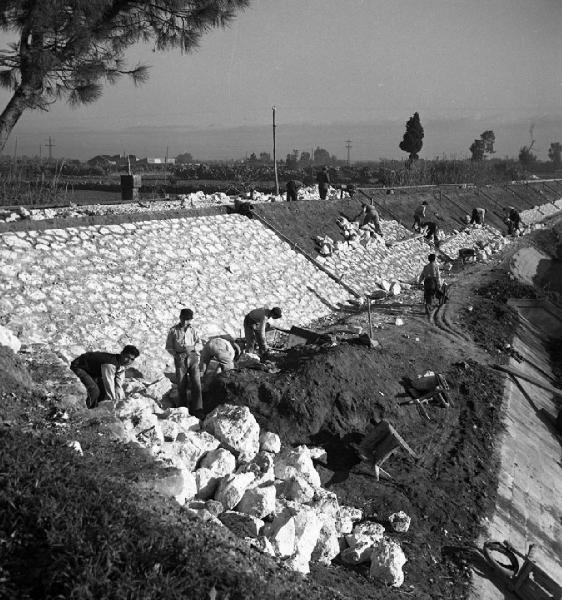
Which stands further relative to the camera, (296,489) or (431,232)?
(431,232)

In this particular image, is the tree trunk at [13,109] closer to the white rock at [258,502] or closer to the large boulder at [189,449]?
the large boulder at [189,449]

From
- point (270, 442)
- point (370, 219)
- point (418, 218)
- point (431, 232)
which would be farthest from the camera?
point (418, 218)

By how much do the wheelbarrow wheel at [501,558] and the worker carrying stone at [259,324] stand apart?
4.66 metres

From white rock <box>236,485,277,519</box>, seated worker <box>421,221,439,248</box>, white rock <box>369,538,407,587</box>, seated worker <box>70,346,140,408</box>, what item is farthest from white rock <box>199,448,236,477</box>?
seated worker <box>421,221,439,248</box>

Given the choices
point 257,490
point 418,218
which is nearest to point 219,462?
point 257,490

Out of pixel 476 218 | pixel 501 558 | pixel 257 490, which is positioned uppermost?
pixel 476 218

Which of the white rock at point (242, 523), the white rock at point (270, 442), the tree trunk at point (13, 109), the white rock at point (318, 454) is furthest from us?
the tree trunk at point (13, 109)

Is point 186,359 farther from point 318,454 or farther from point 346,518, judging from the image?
point 346,518

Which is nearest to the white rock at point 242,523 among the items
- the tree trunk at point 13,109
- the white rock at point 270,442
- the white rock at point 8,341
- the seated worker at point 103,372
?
the white rock at point 270,442

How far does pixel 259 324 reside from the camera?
1046 cm

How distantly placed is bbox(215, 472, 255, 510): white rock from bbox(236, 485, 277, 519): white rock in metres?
0.06

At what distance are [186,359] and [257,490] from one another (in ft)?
10.3

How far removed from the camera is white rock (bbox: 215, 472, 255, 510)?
20.1 ft

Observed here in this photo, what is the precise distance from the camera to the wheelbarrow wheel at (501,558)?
7.01 m
